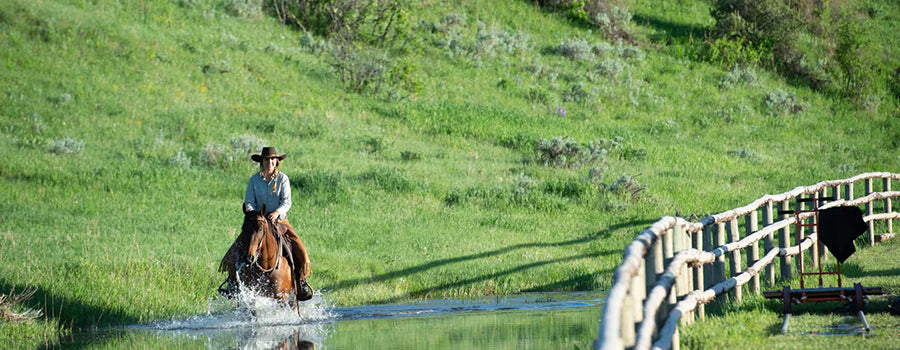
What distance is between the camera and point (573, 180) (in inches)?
935

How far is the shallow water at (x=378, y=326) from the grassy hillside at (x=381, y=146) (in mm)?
854

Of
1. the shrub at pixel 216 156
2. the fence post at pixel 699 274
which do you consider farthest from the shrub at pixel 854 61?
the fence post at pixel 699 274

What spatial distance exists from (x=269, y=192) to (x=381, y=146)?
43.0ft

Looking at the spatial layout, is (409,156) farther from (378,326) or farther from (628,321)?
(628,321)

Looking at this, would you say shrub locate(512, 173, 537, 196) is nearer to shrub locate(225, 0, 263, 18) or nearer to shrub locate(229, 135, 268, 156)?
shrub locate(229, 135, 268, 156)

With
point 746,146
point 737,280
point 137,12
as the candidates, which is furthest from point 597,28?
point 737,280

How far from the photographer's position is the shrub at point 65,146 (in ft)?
76.3

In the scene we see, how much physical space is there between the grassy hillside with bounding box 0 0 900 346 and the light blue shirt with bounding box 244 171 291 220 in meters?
2.08

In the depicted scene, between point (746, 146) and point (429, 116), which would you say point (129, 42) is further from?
point (746, 146)

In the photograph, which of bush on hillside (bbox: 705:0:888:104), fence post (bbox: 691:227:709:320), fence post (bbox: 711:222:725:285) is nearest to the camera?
fence post (bbox: 691:227:709:320)

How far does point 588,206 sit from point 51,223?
10.7 meters

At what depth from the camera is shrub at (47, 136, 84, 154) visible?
2325cm

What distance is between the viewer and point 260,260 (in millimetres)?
12641

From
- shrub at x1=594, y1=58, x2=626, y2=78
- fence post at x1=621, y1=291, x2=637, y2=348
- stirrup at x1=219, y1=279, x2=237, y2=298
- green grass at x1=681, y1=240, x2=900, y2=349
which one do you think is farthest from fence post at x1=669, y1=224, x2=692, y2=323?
shrub at x1=594, y1=58, x2=626, y2=78
